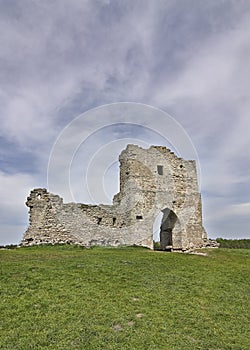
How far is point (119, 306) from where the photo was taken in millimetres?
8500

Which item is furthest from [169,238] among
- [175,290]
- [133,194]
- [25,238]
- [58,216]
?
[175,290]

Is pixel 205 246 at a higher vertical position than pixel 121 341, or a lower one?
higher

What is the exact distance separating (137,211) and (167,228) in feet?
14.6

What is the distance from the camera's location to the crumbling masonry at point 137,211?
807 inches

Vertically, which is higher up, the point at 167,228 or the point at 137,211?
the point at 137,211

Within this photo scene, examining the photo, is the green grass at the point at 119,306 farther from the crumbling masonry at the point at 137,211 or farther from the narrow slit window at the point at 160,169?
the narrow slit window at the point at 160,169

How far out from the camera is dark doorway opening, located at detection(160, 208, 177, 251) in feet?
80.4

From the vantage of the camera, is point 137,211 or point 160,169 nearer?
point 137,211

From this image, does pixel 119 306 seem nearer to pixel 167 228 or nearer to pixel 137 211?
pixel 137 211

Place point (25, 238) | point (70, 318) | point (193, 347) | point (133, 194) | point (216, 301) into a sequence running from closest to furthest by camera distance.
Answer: point (193, 347) < point (70, 318) < point (216, 301) < point (25, 238) < point (133, 194)

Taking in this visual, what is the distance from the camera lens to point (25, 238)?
2023 centimetres

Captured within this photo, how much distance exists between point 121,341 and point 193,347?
150 centimetres

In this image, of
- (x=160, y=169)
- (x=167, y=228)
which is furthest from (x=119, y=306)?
(x=167, y=228)

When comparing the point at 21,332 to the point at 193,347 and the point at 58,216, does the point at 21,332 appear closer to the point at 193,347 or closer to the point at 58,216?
the point at 193,347
